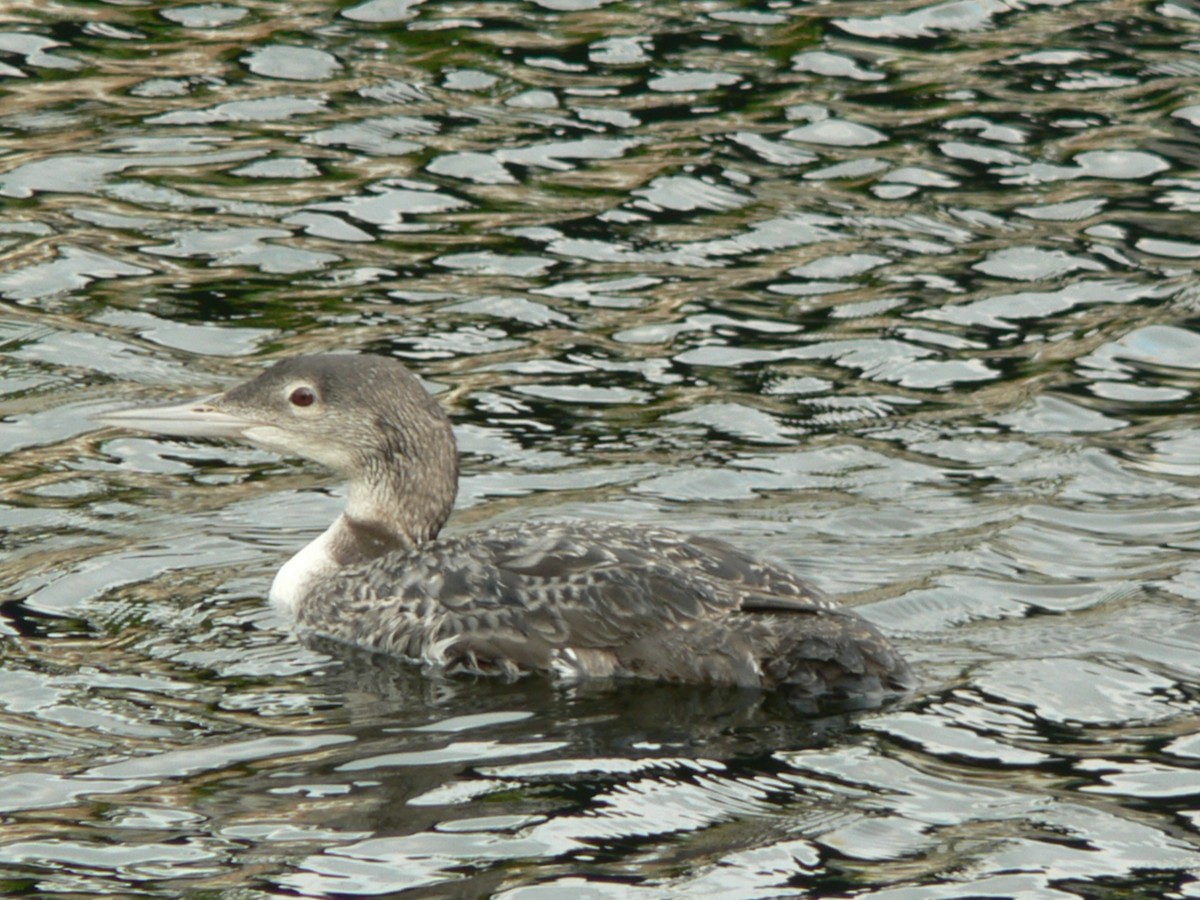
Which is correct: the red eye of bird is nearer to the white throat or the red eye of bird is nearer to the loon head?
the loon head

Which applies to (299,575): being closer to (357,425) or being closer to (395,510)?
(395,510)

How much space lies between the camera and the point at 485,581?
806cm

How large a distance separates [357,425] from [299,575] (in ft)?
2.05

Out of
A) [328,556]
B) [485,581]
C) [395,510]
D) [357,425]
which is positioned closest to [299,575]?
[328,556]

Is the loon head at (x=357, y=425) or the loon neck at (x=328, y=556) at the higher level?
the loon head at (x=357, y=425)

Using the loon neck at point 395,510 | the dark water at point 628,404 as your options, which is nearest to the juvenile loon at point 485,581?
the loon neck at point 395,510

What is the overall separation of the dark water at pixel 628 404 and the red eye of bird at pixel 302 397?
69cm

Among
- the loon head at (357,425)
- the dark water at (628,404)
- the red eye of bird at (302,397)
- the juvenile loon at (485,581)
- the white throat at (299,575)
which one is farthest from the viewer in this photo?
the red eye of bird at (302,397)

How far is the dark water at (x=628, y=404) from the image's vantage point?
6582 millimetres

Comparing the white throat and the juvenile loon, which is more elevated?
the juvenile loon

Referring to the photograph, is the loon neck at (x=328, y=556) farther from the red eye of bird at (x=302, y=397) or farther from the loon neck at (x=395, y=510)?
the red eye of bird at (x=302, y=397)

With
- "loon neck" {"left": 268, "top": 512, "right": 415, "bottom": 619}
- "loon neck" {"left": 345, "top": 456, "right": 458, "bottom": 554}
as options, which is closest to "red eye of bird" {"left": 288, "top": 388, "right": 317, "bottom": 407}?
"loon neck" {"left": 345, "top": 456, "right": 458, "bottom": 554}

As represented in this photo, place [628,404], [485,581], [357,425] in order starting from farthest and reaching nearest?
1. [628,404]
2. [357,425]
3. [485,581]

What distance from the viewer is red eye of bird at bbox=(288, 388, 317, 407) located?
880cm
